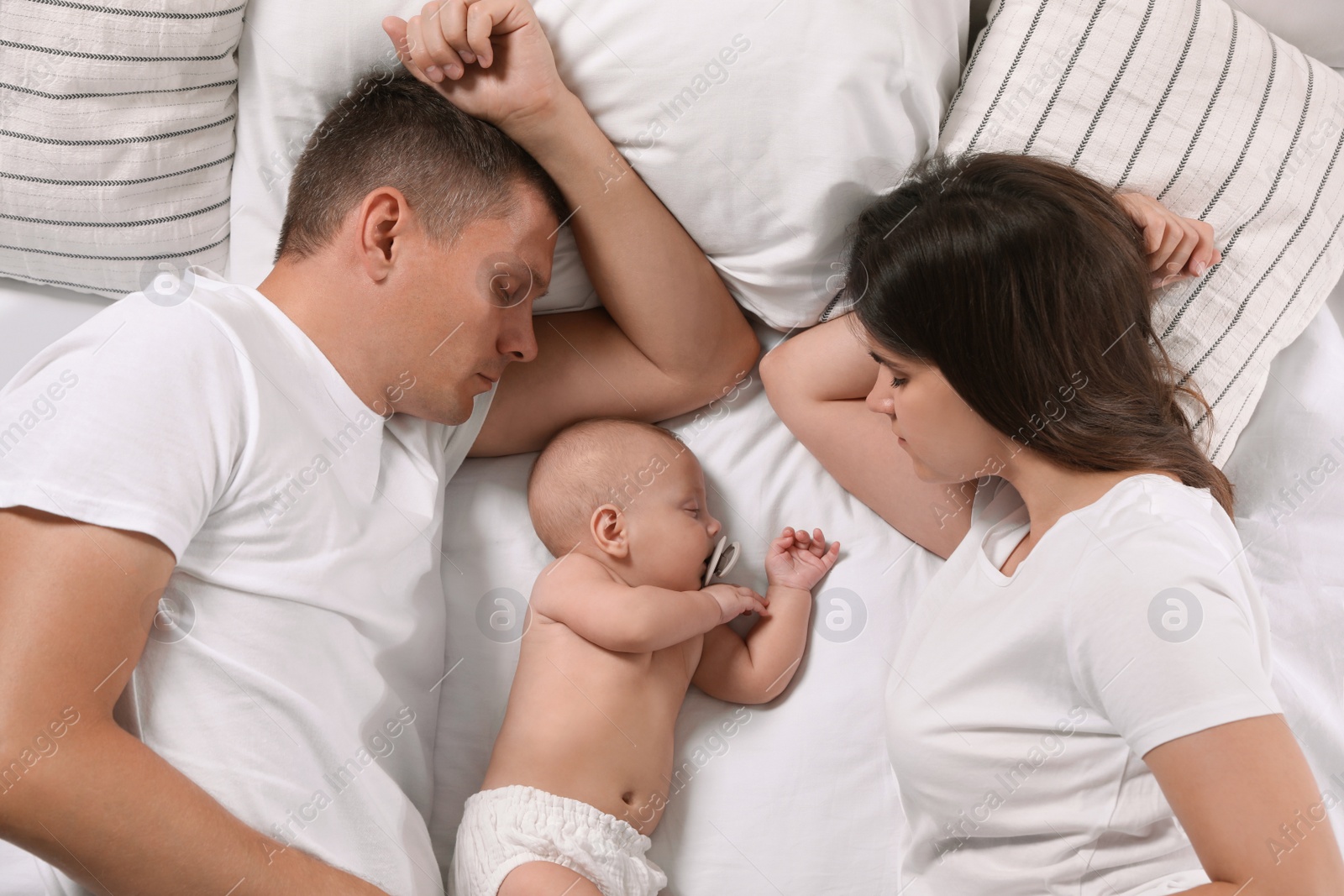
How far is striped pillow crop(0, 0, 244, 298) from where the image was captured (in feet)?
3.90

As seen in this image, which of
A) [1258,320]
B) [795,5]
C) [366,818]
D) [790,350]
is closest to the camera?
[366,818]

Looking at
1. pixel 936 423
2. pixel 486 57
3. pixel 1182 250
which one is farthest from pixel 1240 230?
pixel 486 57

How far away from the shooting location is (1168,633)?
93cm

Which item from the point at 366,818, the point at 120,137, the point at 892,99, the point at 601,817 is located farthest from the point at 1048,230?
the point at 120,137

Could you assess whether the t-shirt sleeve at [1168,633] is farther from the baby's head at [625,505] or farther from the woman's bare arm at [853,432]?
the baby's head at [625,505]

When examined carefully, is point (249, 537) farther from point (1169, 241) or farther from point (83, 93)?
point (1169, 241)

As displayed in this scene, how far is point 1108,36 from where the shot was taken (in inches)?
51.1

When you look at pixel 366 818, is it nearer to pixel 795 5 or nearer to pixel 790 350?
pixel 790 350

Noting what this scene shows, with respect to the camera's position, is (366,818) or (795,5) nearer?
(366,818)

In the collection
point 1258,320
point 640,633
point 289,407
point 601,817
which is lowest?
point 601,817

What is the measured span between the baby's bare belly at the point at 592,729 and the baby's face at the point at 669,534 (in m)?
0.12

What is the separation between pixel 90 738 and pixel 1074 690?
104cm

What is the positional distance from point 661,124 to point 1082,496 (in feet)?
2.40

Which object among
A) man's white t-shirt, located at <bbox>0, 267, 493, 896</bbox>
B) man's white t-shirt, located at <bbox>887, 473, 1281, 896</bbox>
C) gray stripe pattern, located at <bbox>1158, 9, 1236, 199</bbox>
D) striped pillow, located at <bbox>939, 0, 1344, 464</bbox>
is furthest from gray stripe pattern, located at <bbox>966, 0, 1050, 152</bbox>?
man's white t-shirt, located at <bbox>0, 267, 493, 896</bbox>
